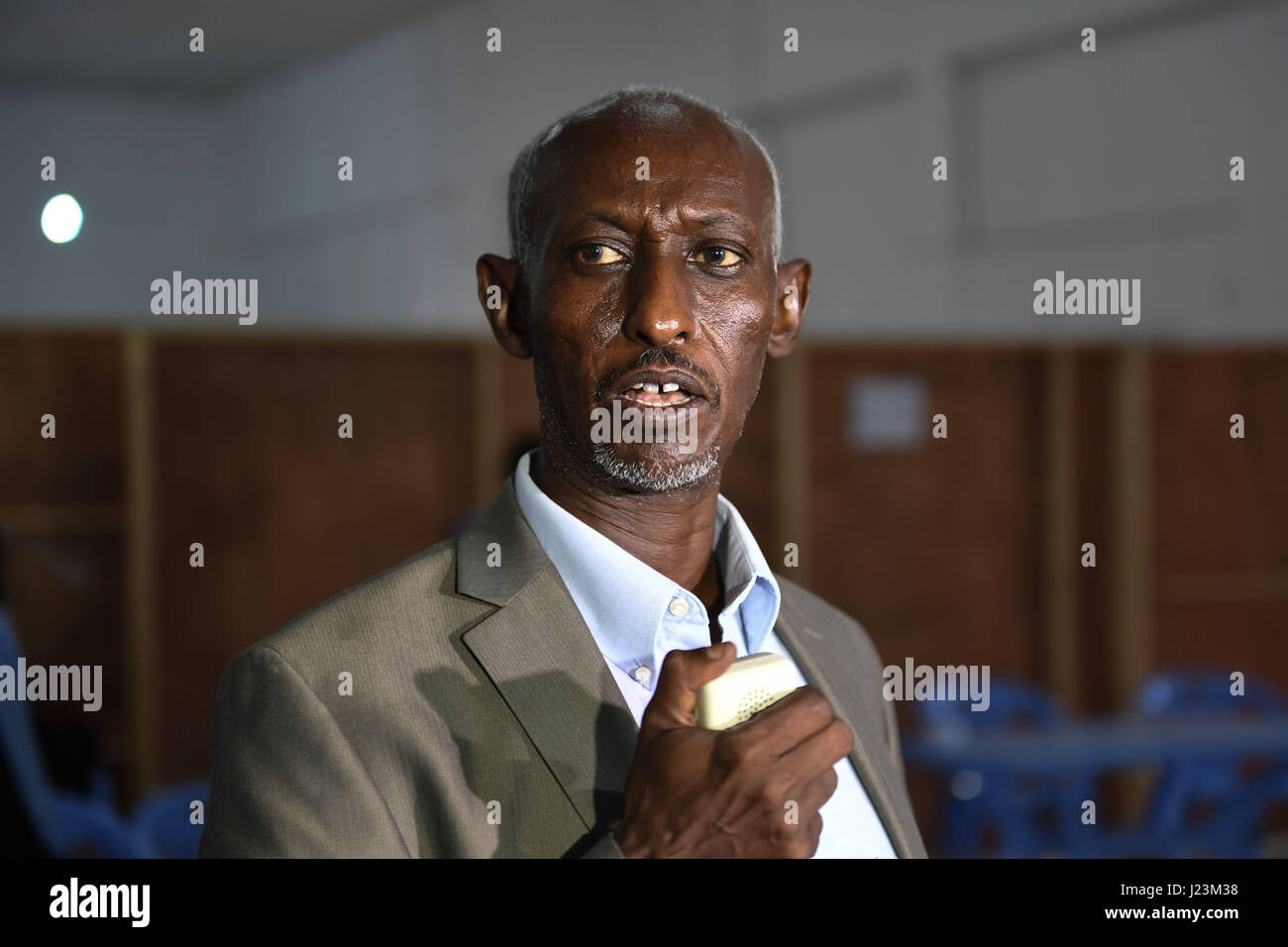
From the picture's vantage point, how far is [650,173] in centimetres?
95

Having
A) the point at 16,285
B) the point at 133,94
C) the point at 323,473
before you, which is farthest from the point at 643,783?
the point at 16,285

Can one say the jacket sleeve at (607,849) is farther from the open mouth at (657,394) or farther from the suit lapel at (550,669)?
the open mouth at (657,394)

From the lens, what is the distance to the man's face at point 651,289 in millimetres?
938

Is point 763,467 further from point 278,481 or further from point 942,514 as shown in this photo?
point 278,481

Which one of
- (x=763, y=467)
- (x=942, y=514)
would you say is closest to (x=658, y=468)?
(x=763, y=467)

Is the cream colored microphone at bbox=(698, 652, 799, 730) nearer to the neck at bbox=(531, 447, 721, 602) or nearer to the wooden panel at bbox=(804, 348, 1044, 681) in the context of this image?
the neck at bbox=(531, 447, 721, 602)

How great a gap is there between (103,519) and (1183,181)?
4.43 m

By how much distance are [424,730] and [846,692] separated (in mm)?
437

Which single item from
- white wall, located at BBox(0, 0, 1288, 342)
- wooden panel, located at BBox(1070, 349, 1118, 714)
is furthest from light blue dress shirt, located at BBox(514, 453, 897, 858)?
wooden panel, located at BBox(1070, 349, 1118, 714)

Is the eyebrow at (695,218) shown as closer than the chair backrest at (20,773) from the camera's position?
Yes

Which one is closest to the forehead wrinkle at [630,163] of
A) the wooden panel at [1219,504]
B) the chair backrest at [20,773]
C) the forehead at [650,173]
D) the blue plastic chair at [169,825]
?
the forehead at [650,173]

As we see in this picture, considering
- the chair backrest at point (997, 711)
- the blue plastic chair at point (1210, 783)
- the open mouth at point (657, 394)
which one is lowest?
the blue plastic chair at point (1210, 783)

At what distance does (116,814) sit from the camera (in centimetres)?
448
